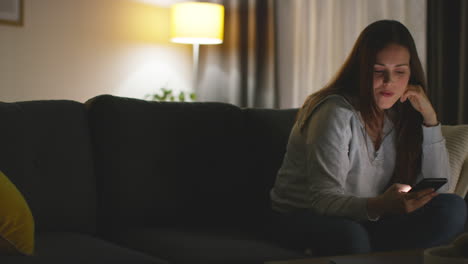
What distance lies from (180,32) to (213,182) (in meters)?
2.28

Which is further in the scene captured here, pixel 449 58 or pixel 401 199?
pixel 449 58

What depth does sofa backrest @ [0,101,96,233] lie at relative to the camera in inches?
73.3

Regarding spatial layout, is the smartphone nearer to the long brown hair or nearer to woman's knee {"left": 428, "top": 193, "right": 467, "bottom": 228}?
woman's knee {"left": 428, "top": 193, "right": 467, "bottom": 228}

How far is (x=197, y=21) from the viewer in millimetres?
4227

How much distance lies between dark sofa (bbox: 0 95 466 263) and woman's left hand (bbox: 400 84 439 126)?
467 mm

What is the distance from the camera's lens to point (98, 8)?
434 cm

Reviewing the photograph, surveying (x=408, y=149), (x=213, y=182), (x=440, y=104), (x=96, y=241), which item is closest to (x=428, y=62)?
(x=440, y=104)

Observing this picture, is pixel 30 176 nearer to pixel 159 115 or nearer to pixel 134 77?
pixel 159 115

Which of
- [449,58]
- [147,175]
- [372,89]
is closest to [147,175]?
[147,175]

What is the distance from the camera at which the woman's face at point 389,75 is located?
1.95m

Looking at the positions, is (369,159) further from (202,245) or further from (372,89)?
(202,245)

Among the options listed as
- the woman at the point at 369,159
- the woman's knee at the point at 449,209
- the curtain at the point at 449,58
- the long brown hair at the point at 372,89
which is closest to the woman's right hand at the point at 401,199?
the woman at the point at 369,159

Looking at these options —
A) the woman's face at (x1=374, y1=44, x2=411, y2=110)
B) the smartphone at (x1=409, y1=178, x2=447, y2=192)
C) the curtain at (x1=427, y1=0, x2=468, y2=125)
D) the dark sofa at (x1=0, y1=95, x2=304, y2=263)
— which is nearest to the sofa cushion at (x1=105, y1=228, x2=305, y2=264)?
the dark sofa at (x1=0, y1=95, x2=304, y2=263)

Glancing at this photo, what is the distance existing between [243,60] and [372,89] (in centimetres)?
264
